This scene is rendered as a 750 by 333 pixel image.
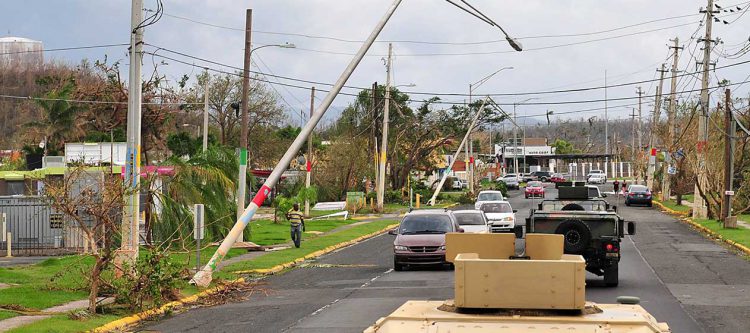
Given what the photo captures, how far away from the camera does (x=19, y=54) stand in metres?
119

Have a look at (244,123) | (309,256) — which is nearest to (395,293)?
(309,256)

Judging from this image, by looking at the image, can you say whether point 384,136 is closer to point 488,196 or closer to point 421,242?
point 488,196

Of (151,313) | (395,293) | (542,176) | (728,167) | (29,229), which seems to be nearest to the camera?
(151,313)

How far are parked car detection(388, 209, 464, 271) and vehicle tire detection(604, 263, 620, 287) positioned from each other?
588cm

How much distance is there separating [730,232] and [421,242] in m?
21.8

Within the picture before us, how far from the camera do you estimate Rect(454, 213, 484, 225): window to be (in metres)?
34.5

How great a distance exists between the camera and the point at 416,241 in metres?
27.7

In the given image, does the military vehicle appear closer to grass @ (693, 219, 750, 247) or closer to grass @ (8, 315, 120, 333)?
grass @ (8, 315, 120, 333)

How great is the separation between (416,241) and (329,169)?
162ft

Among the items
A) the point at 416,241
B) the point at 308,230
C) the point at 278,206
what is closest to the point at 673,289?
the point at 416,241

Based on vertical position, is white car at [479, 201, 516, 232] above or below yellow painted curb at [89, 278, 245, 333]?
above

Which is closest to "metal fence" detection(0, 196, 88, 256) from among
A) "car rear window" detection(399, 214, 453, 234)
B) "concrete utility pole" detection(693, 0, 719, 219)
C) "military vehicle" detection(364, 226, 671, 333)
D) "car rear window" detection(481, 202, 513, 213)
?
"car rear window" detection(399, 214, 453, 234)

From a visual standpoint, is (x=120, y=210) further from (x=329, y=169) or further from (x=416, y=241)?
(x=329, y=169)

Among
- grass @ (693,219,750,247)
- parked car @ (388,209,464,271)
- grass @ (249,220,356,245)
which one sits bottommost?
grass @ (249,220,356,245)
